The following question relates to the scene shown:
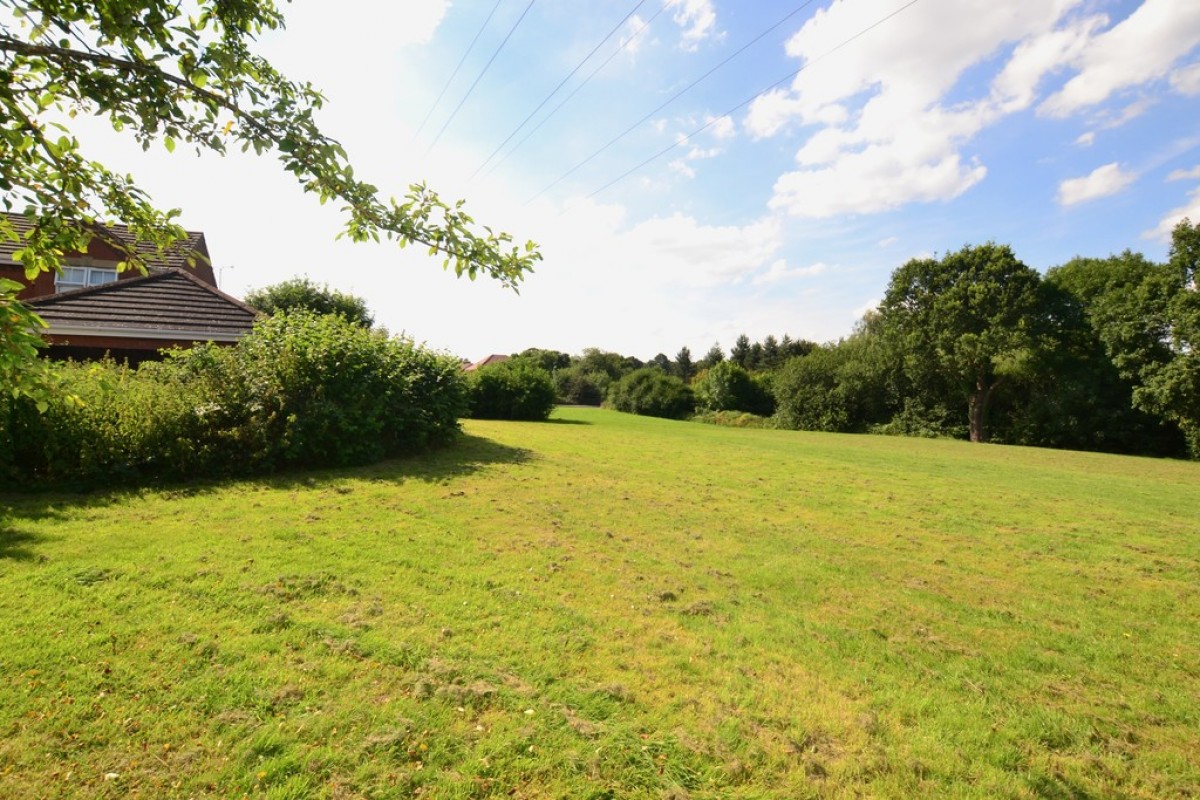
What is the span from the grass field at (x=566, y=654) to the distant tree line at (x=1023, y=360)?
74.2 ft

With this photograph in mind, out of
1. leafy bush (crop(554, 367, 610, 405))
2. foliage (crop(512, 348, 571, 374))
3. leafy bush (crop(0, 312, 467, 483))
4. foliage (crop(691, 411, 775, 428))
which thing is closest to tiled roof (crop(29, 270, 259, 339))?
leafy bush (crop(0, 312, 467, 483))

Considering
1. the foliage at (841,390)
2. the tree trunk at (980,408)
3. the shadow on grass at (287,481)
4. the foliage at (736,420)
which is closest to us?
the shadow on grass at (287,481)

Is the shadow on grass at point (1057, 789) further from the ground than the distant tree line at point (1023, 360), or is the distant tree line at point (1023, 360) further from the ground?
the distant tree line at point (1023, 360)

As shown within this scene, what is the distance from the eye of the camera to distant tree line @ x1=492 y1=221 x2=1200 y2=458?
84.0 ft

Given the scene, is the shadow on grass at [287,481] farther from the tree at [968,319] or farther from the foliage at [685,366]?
the foliage at [685,366]

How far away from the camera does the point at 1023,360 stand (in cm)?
2950

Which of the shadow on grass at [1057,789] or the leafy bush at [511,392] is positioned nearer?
the shadow on grass at [1057,789]

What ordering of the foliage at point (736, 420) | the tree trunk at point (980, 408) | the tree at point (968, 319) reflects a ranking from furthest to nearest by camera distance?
the foliage at point (736, 420), the tree trunk at point (980, 408), the tree at point (968, 319)

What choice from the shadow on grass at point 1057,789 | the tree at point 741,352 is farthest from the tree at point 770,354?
the shadow on grass at point 1057,789

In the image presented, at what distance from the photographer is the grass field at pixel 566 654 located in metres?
2.65

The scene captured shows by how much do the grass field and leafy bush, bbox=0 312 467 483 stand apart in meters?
0.73

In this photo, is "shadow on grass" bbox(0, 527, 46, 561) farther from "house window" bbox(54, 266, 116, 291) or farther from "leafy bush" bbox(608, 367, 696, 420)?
"leafy bush" bbox(608, 367, 696, 420)

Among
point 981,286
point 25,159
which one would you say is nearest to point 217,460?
point 25,159

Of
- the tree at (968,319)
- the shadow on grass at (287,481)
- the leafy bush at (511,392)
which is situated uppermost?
the tree at (968,319)
